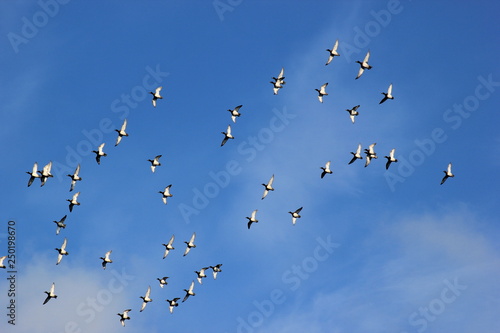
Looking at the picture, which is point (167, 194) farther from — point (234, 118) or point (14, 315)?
point (14, 315)

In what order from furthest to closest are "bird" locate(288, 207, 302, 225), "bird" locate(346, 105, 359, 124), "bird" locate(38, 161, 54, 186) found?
"bird" locate(288, 207, 302, 225)
"bird" locate(346, 105, 359, 124)
"bird" locate(38, 161, 54, 186)

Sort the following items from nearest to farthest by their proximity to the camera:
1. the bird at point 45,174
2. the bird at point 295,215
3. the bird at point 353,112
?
1. the bird at point 45,174
2. the bird at point 353,112
3. the bird at point 295,215

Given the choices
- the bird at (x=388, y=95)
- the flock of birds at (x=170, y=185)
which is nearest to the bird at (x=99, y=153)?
the flock of birds at (x=170, y=185)

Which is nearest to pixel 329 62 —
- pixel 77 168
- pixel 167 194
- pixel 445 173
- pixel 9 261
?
pixel 445 173

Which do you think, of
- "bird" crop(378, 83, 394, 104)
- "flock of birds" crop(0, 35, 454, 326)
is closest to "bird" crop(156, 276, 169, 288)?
"flock of birds" crop(0, 35, 454, 326)

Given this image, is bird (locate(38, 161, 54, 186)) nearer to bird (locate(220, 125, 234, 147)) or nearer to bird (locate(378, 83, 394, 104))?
bird (locate(220, 125, 234, 147))

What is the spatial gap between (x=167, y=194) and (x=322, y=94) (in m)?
30.9

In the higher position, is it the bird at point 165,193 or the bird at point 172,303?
the bird at point 165,193

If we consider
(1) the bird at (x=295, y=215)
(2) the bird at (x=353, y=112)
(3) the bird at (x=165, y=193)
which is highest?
(3) the bird at (x=165, y=193)

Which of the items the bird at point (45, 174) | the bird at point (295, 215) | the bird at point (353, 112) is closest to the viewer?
the bird at point (45, 174)

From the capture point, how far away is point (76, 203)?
10406 centimetres

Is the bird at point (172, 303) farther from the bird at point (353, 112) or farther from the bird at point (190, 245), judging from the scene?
the bird at point (353, 112)

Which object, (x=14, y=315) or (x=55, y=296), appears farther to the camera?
(x=55, y=296)

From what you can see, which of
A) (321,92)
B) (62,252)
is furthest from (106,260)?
(321,92)
